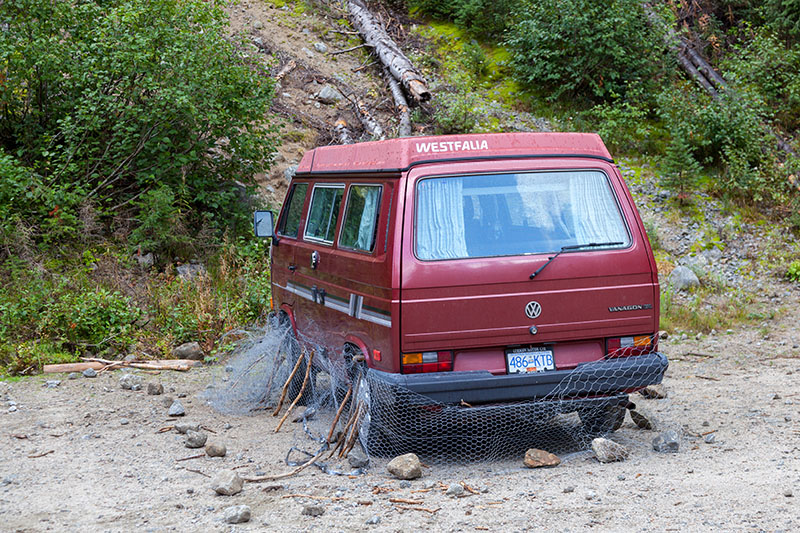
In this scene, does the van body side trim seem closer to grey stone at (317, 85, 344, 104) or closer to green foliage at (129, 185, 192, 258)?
green foliage at (129, 185, 192, 258)

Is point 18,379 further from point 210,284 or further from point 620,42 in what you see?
point 620,42

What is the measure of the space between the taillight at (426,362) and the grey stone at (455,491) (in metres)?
0.74

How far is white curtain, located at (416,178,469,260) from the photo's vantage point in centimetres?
509

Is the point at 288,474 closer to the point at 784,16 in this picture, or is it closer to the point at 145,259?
the point at 145,259

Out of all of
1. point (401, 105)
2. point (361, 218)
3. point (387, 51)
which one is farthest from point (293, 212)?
point (387, 51)

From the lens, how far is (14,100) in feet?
37.2

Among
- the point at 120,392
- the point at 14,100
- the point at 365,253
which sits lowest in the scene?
the point at 120,392

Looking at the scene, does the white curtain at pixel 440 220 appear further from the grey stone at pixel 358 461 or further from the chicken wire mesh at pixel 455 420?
the grey stone at pixel 358 461

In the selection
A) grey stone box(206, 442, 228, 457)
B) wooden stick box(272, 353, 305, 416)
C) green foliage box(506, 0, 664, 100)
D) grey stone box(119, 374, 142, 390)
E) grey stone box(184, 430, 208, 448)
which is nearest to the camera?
grey stone box(206, 442, 228, 457)

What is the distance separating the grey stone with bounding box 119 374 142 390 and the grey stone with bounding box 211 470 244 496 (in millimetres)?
3258

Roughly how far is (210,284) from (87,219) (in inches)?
76.1

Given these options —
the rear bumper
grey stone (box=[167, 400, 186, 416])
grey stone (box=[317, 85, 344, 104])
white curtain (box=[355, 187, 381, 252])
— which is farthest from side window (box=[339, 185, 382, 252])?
grey stone (box=[317, 85, 344, 104])

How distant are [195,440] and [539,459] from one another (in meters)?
2.57

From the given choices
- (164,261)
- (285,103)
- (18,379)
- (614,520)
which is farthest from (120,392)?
(285,103)
